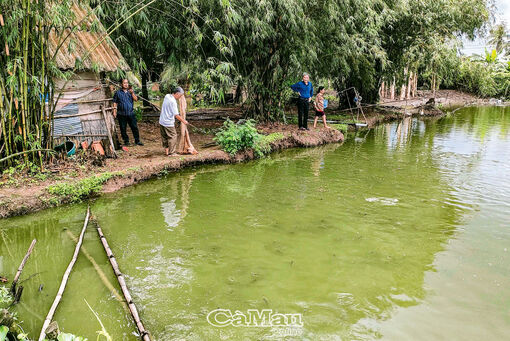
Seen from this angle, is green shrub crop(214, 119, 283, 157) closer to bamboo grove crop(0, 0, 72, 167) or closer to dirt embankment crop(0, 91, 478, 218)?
dirt embankment crop(0, 91, 478, 218)

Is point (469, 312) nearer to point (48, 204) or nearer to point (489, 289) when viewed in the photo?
point (489, 289)

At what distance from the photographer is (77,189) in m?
6.87

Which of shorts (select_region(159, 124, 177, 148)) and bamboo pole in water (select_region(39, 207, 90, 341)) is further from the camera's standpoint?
shorts (select_region(159, 124, 177, 148))

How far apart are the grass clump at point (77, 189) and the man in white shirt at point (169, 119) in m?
2.01

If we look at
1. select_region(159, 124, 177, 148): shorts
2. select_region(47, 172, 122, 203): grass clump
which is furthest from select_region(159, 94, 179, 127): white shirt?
select_region(47, 172, 122, 203): grass clump

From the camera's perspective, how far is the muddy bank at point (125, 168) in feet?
20.9

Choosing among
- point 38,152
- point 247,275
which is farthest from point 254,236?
point 38,152

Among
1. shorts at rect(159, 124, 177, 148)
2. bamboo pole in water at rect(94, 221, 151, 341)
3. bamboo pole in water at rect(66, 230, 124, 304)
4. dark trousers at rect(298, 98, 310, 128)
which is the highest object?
dark trousers at rect(298, 98, 310, 128)

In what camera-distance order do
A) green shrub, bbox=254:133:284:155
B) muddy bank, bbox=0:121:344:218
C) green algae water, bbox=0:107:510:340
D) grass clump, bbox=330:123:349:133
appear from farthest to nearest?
grass clump, bbox=330:123:349:133 → green shrub, bbox=254:133:284:155 → muddy bank, bbox=0:121:344:218 → green algae water, bbox=0:107:510:340

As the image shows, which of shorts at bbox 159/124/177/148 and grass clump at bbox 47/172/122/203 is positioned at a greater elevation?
shorts at bbox 159/124/177/148

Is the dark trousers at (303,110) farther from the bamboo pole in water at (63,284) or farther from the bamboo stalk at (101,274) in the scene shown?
the bamboo stalk at (101,274)

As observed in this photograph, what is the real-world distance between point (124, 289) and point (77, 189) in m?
3.48

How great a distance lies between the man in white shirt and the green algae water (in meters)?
0.95

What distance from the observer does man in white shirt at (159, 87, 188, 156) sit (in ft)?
28.8
